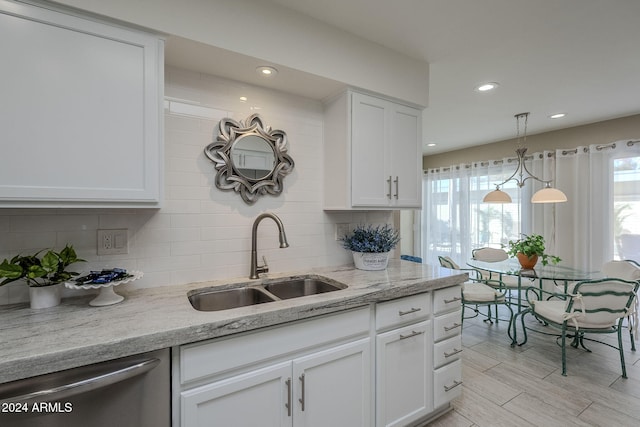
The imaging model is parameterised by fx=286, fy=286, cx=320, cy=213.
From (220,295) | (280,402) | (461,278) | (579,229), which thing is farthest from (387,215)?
(579,229)

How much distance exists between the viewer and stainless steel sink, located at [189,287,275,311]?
62.1 inches

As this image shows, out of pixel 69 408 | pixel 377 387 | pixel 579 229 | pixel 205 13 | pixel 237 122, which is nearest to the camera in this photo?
pixel 69 408

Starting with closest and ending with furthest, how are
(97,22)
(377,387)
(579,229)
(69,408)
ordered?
(69,408) < (97,22) < (377,387) < (579,229)

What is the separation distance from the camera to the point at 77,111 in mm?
1173

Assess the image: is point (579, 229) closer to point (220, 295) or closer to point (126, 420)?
point (220, 295)

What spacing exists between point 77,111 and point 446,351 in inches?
92.3

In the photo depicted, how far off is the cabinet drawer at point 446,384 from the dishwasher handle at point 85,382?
64.4 inches

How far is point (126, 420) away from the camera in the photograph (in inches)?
38.4

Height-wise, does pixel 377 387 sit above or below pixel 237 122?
below

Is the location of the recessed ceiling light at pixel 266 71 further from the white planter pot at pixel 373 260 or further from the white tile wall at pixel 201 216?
the white planter pot at pixel 373 260

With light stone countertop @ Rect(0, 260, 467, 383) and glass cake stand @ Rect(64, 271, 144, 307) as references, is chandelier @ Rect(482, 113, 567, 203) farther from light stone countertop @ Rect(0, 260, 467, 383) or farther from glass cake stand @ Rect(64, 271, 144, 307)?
glass cake stand @ Rect(64, 271, 144, 307)

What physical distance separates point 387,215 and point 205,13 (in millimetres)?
1877

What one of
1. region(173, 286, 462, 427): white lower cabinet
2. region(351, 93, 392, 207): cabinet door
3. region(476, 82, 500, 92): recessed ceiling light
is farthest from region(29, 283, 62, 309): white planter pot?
region(476, 82, 500, 92): recessed ceiling light

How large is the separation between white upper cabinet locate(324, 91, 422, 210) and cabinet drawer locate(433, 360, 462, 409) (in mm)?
1133
